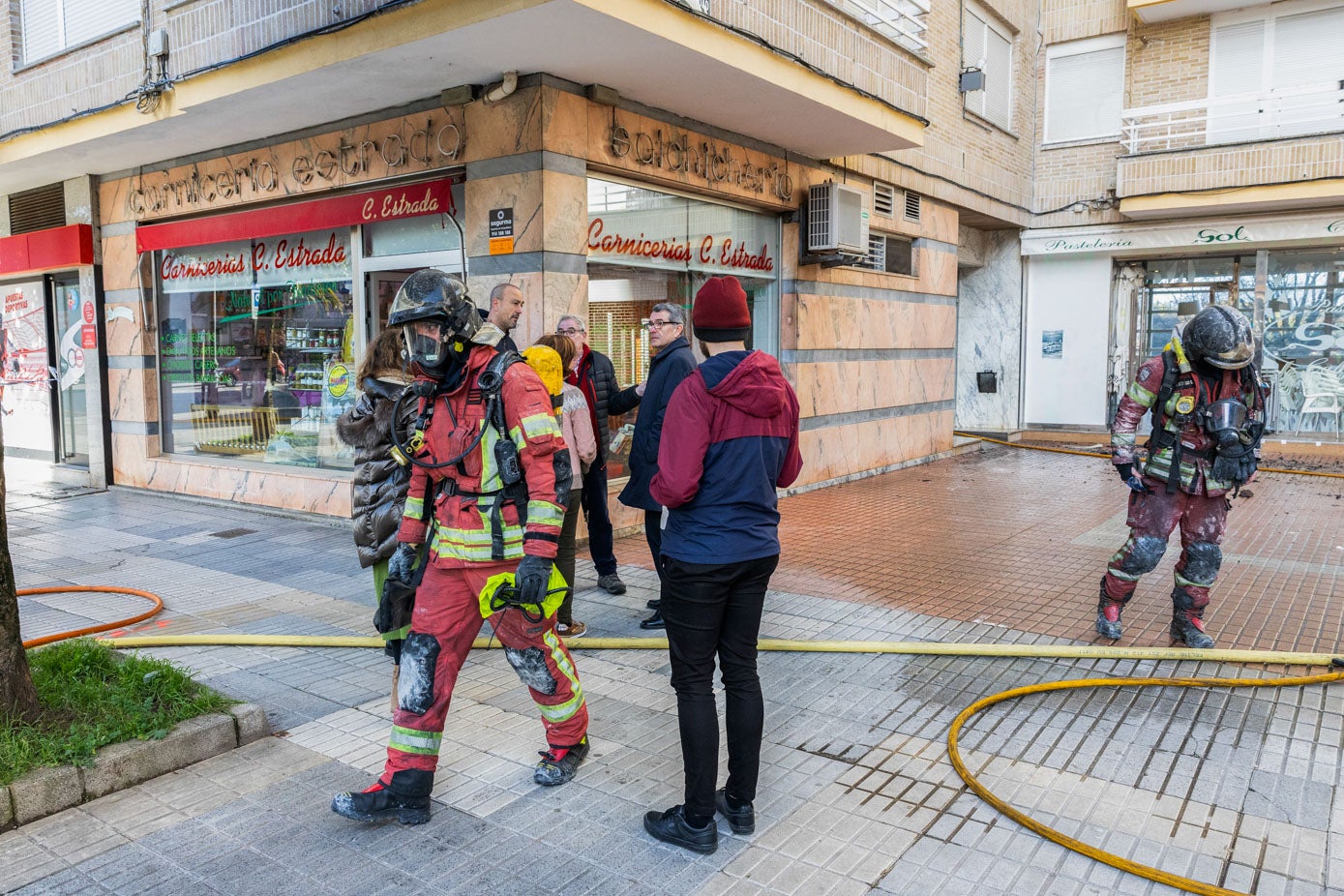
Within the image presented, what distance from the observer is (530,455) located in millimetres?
3561

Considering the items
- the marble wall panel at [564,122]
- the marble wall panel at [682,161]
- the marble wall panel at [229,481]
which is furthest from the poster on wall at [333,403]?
the marble wall panel at [682,161]

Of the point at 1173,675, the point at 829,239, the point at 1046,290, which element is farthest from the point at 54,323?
the point at 1046,290

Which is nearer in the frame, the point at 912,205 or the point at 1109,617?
the point at 1109,617

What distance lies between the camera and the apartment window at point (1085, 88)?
16469 mm

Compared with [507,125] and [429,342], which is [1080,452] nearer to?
[507,125]

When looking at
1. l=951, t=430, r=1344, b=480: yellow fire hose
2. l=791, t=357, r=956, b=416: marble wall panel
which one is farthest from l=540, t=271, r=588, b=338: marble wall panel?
l=951, t=430, r=1344, b=480: yellow fire hose

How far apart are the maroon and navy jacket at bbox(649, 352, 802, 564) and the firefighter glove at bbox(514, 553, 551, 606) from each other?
1.48ft

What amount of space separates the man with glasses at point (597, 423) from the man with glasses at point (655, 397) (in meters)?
0.31

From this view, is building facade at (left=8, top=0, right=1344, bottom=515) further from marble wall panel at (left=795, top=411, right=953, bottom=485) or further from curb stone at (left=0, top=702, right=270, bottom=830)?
curb stone at (left=0, top=702, right=270, bottom=830)

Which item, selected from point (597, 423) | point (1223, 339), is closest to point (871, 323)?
point (597, 423)

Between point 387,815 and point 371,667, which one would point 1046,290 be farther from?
point 387,815

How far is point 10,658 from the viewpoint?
3982mm

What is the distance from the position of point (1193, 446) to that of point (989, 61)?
11990mm

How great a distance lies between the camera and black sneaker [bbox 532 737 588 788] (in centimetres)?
387
